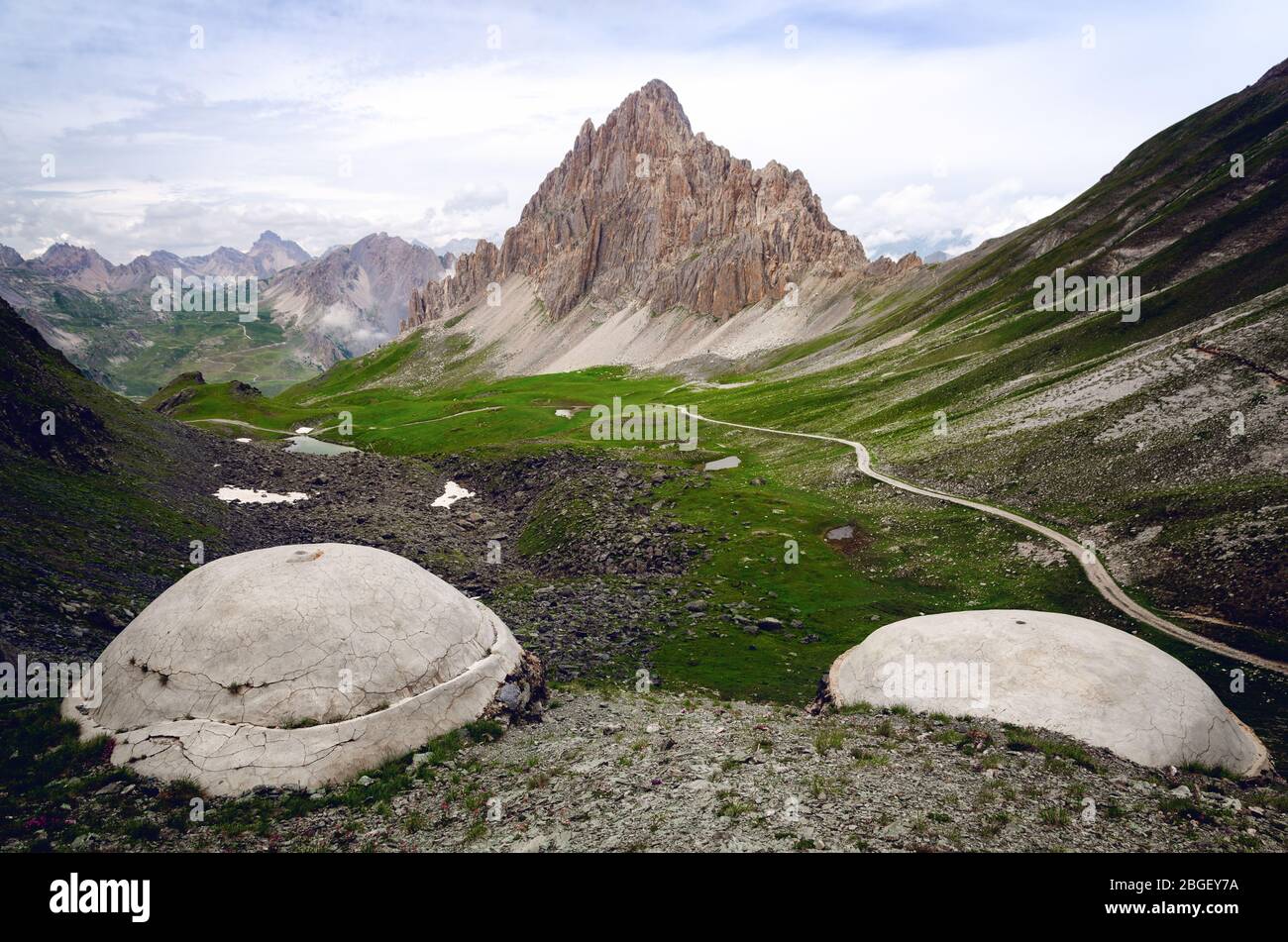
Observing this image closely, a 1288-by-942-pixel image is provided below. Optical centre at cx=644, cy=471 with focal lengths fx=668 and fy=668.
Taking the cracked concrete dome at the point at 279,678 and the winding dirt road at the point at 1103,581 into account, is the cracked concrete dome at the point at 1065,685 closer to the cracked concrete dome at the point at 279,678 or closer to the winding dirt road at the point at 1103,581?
the winding dirt road at the point at 1103,581

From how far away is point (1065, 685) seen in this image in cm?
2072

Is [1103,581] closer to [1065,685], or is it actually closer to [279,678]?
[1065,685]

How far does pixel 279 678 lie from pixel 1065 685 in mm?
22900

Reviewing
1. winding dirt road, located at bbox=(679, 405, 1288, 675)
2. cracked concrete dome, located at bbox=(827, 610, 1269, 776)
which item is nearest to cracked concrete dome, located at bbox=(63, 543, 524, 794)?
cracked concrete dome, located at bbox=(827, 610, 1269, 776)

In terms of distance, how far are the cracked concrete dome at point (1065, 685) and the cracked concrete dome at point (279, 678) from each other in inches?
584

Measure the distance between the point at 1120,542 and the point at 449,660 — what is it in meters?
43.2

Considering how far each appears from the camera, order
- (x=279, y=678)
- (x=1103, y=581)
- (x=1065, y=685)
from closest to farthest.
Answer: (x=279, y=678) → (x=1065, y=685) → (x=1103, y=581)

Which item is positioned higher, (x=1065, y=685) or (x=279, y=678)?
(x=279, y=678)

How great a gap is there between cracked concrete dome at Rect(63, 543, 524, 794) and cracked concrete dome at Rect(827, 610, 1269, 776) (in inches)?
584

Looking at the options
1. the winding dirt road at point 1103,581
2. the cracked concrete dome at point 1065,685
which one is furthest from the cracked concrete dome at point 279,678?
the winding dirt road at point 1103,581

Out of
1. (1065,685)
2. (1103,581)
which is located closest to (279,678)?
(1065,685)

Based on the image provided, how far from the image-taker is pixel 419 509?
6278cm
